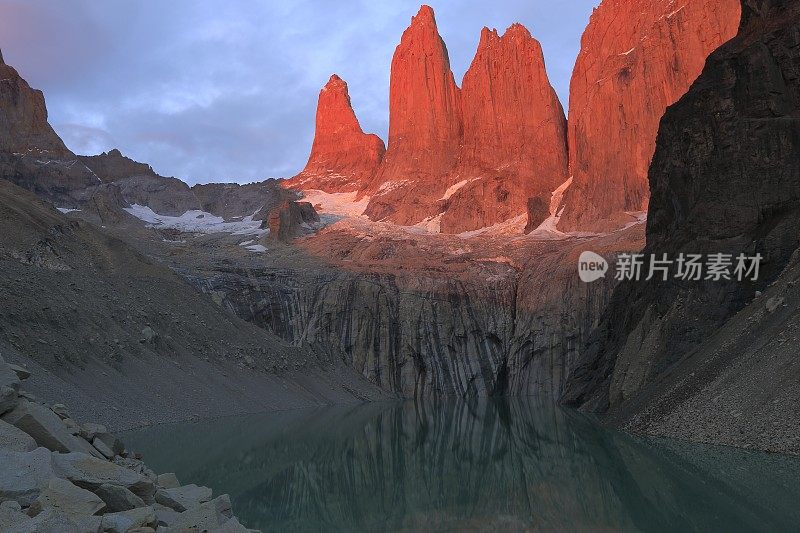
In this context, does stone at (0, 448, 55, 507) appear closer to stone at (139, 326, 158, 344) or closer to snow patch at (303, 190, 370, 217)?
stone at (139, 326, 158, 344)

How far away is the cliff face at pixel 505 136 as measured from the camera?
89188mm

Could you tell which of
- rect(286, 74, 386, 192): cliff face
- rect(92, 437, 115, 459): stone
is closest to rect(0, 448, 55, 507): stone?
rect(92, 437, 115, 459): stone

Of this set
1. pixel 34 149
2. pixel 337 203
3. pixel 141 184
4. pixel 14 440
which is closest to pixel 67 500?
pixel 14 440

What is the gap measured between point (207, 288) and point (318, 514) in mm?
53496

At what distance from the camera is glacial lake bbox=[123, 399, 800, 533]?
41.2 feet

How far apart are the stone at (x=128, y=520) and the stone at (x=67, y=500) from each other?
217 millimetres

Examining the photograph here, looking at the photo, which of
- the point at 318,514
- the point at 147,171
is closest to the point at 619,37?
the point at 318,514

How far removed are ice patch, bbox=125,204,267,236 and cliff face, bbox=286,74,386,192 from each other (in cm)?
1746

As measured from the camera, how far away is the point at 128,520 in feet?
21.3

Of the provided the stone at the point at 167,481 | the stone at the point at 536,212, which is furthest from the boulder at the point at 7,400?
the stone at the point at 536,212

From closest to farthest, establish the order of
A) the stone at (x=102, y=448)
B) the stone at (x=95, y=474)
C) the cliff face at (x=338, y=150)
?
the stone at (x=95, y=474) → the stone at (x=102, y=448) → the cliff face at (x=338, y=150)

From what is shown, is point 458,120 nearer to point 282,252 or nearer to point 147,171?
point 282,252

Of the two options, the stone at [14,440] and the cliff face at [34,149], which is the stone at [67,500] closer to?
the stone at [14,440]

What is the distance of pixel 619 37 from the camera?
86.5 metres
